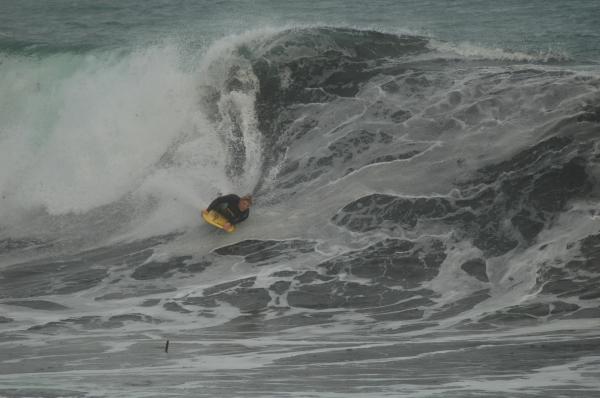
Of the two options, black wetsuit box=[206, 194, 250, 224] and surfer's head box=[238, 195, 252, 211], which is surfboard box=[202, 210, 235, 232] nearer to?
black wetsuit box=[206, 194, 250, 224]

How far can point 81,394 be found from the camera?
8.38m

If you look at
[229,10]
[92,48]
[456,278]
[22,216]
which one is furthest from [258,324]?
[229,10]

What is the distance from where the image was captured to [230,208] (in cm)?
1431

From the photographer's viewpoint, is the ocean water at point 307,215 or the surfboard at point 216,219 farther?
the surfboard at point 216,219

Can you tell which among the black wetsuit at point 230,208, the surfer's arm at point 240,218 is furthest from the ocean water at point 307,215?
the black wetsuit at point 230,208

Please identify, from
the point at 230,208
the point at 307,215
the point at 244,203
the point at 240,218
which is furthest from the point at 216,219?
the point at 307,215

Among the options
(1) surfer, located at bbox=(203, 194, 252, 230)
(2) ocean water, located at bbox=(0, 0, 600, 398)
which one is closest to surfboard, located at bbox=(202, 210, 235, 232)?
(1) surfer, located at bbox=(203, 194, 252, 230)

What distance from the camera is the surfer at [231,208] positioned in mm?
14305

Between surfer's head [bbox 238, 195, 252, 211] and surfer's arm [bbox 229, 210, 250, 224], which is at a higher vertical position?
surfer's head [bbox 238, 195, 252, 211]

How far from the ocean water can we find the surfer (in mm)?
336

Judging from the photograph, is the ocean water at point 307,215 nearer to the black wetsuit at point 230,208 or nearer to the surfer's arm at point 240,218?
the surfer's arm at point 240,218

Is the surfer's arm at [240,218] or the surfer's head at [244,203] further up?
the surfer's head at [244,203]

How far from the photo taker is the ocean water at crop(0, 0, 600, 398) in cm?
957

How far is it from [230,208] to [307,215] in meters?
1.46
